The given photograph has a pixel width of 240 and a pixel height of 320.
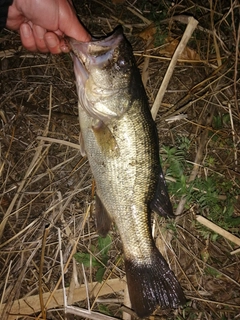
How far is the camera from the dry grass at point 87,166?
326cm

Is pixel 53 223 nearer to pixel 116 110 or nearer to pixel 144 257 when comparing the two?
pixel 144 257

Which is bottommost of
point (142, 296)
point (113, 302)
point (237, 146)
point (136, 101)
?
point (113, 302)

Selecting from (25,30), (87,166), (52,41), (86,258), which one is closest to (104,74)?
(52,41)

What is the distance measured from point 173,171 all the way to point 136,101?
0.95 m

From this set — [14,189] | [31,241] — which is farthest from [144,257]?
[14,189]

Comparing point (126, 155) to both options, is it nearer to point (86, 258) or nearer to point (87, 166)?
point (87, 166)

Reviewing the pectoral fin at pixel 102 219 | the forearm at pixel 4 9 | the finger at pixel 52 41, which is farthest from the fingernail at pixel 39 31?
the pectoral fin at pixel 102 219

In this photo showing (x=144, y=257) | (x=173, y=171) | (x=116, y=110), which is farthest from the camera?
(x=173, y=171)

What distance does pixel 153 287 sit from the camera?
2830mm

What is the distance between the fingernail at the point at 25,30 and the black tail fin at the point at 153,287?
224cm

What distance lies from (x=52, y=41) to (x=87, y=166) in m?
1.25

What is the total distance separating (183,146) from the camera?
333 centimetres

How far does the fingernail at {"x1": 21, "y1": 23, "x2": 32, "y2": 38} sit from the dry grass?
47 cm

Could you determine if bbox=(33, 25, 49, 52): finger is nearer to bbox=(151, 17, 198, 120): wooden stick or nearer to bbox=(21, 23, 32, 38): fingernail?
bbox=(21, 23, 32, 38): fingernail
